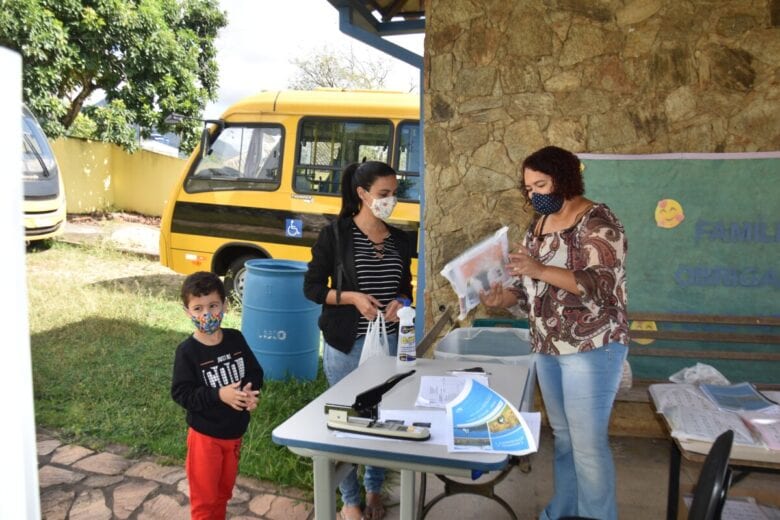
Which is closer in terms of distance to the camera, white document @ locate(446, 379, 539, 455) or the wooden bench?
white document @ locate(446, 379, 539, 455)

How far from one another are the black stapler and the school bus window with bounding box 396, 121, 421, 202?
443 cm

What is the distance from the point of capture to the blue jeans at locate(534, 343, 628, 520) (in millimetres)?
2273

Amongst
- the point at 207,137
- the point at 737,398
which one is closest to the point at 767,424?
the point at 737,398

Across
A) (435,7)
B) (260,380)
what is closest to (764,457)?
(260,380)

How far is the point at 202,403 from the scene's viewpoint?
2.14 m

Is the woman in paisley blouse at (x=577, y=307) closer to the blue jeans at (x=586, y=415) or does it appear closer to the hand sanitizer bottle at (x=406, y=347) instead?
the blue jeans at (x=586, y=415)

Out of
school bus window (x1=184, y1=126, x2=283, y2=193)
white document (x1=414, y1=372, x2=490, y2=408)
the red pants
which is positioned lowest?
the red pants

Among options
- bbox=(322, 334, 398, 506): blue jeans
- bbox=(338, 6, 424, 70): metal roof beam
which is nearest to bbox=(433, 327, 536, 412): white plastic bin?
bbox=(322, 334, 398, 506): blue jeans

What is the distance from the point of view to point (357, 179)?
2.68 m

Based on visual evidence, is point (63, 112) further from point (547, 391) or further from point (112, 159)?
point (547, 391)

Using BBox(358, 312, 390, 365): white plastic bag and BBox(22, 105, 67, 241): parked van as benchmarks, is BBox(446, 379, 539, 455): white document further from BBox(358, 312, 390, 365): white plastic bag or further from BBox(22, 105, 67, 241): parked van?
BBox(22, 105, 67, 241): parked van

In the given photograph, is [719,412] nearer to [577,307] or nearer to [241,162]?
[577,307]

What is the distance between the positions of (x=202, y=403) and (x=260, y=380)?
0.27 meters

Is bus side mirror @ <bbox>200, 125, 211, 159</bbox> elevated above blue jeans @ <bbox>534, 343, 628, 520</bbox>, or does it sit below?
above
